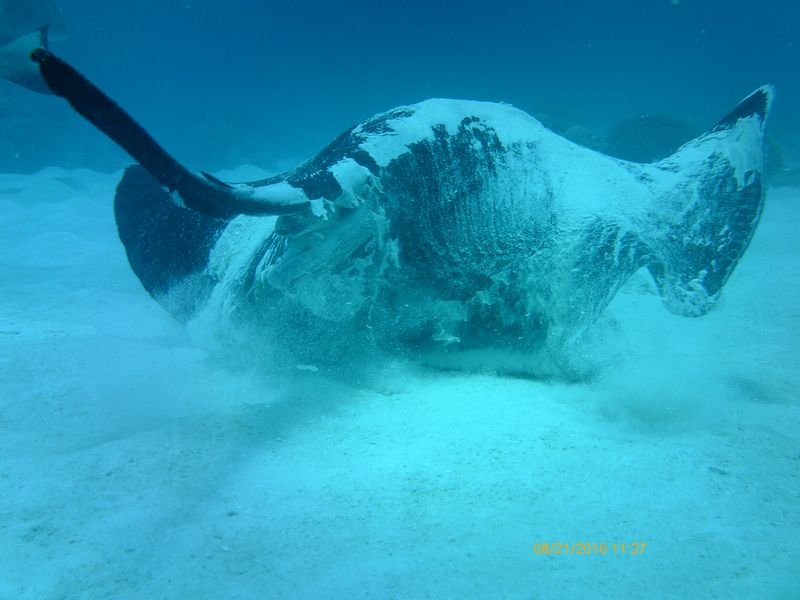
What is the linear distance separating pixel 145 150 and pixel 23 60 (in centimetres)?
221

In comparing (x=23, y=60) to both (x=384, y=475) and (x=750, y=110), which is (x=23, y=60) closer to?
(x=384, y=475)

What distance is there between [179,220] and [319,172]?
1.95 m

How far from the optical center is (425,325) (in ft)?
9.39

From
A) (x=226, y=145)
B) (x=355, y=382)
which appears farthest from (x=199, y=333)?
(x=226, y=145)

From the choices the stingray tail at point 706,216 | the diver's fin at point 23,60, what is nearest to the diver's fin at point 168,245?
the diver's fin at point 23,60

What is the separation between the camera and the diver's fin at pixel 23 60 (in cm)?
276

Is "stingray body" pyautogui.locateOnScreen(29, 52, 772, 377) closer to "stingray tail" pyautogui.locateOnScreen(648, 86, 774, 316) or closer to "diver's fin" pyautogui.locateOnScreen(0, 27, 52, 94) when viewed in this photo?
"stingray tail" pyautogui.locateOnScreen(648, 86, 774, 316)

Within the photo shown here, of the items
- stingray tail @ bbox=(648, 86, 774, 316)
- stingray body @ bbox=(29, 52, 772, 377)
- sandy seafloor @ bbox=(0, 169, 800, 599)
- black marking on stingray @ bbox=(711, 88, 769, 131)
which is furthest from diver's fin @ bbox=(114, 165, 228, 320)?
black marking on stingray @ bbox=(711, 88, 769, 131)

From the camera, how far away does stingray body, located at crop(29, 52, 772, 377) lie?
2621mm

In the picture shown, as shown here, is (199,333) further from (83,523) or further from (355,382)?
(83,523)
